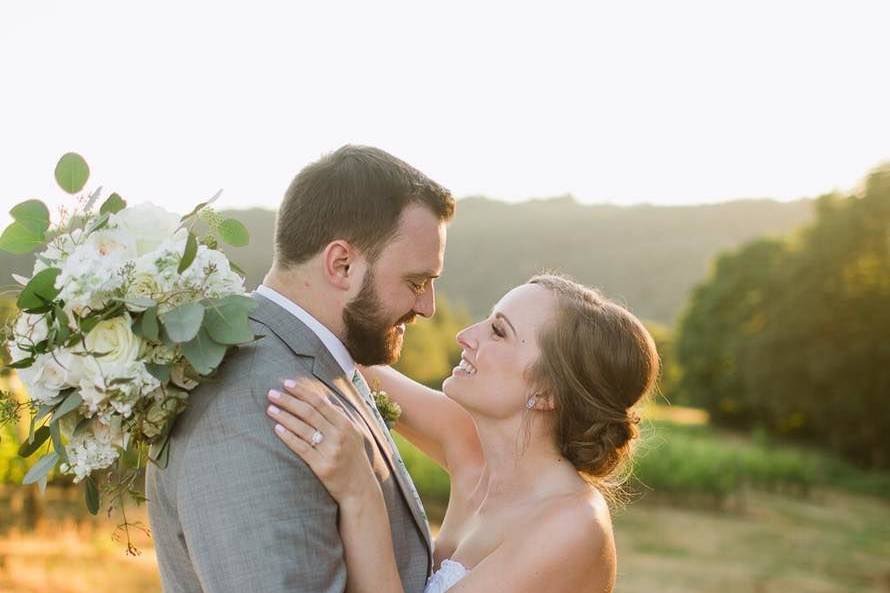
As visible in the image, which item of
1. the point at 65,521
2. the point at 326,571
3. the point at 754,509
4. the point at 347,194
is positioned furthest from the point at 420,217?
the point at 754,509

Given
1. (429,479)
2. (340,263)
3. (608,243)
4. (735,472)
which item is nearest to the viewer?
(340,263)

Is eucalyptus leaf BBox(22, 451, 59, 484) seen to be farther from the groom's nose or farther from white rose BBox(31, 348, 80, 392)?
the groom's nose

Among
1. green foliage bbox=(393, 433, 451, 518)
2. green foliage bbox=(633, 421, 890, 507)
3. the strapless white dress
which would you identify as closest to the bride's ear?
the strapless white dress

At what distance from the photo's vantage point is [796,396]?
31.0m

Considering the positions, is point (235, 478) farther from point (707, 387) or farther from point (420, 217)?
point (707, 387)

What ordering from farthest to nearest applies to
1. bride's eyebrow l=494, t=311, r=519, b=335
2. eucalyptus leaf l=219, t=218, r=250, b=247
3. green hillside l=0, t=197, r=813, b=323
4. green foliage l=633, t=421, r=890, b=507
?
1. green hillside l=0, t=197, r=813, b=323
2. green foliage l=633, t=421, r=890, b=507
3. bride's eyebrow l=494, t=311, r=519, b=335
4. eucalyptus leaf l=219, t=218, r=250, b=247

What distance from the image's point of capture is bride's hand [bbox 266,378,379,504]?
8.03 feet

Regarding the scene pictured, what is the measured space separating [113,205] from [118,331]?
1.31 feet

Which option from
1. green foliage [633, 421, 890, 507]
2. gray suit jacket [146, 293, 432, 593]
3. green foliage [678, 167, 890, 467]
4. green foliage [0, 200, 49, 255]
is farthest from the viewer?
green foliage [678, 167, 890, 467]

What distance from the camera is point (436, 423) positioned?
4.18 meters

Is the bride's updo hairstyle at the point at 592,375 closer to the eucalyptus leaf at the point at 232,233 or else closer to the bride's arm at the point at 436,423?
the bride's arm at the point at 436,423

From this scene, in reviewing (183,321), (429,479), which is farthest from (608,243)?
(183,321)

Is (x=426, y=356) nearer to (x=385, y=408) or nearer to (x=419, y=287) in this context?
(x=385, y=408)

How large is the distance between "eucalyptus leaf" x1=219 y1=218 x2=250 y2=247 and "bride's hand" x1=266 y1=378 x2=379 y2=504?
1.54ft
